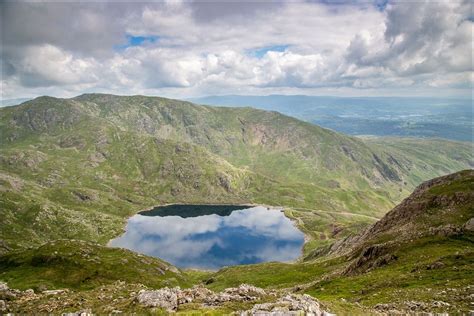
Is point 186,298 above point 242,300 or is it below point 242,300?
above

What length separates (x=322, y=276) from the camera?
10856 centimetres

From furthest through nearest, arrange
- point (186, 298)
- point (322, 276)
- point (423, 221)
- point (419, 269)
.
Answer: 1. point (322, 276)
2. point (423, 221)
3. point (419, 269)
4. point (186, 298)

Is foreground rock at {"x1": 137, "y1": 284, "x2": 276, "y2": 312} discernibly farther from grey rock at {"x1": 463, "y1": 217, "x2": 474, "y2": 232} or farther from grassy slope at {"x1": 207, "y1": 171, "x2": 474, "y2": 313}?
grey rock at {"x1": 463, "y1": 217, "x2": 474, "y2": 232}

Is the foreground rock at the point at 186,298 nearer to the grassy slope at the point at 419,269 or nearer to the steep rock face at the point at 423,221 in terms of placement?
the grassy slope at the point at 419,269

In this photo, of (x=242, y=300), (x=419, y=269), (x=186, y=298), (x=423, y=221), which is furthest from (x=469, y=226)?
Answer: (x=186, y=298)

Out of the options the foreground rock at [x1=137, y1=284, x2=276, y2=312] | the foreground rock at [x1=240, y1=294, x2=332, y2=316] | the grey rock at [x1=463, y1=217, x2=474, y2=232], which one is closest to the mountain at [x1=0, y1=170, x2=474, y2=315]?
the foreground rock at [x1=137, y1=284, x2=276, y2=312]

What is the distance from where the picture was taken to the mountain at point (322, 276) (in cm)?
4669

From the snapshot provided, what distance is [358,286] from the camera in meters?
72.3

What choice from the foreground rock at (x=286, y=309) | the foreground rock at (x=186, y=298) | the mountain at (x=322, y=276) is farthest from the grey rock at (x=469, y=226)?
the foreground rock at (x=286, y=309)

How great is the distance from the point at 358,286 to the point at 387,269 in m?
10.2

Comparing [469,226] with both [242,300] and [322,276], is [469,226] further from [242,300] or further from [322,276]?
[242,300]

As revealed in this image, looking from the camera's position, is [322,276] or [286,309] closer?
[286,309]

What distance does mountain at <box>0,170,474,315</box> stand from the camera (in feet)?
153

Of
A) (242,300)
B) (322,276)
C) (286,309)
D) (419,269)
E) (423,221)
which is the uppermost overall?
(286,309)
